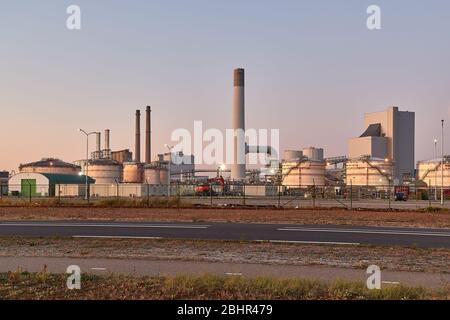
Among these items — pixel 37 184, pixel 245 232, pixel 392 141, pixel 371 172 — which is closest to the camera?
pixel 245 232

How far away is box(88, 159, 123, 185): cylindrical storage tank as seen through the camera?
277 ft

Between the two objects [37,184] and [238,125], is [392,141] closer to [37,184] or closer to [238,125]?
[238,125]

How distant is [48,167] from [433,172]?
7022 cm

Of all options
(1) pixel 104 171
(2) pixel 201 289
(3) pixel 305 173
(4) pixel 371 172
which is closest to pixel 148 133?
(1) pixel 104 171

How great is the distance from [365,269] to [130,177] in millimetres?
80319

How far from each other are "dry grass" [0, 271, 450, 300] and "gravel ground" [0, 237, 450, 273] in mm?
2960

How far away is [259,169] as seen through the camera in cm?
10250

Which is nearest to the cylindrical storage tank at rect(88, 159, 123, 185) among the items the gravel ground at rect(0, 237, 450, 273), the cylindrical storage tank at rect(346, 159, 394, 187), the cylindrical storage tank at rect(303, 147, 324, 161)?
the cylindrical storage tank at rect(303, 147, 324, 161)

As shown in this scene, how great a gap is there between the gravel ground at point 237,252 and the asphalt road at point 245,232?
63.5 inches

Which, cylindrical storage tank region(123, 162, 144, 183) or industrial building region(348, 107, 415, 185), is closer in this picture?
cylindrical storage tank region(123, 162, 144, 183)

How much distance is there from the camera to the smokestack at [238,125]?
8025 cm

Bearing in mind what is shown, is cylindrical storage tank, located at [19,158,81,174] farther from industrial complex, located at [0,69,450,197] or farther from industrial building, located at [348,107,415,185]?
industrial building, located at [348,107,415,185]
